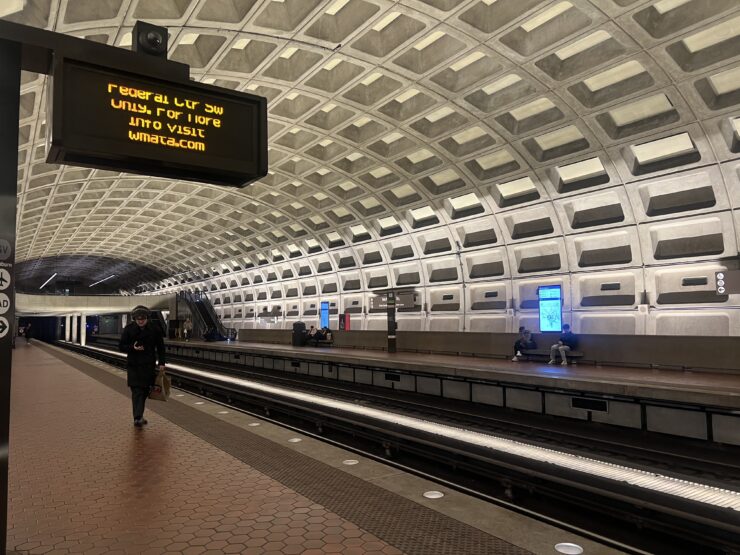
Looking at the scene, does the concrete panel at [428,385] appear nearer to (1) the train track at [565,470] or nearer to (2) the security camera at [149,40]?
(1) the train track at [565,470]

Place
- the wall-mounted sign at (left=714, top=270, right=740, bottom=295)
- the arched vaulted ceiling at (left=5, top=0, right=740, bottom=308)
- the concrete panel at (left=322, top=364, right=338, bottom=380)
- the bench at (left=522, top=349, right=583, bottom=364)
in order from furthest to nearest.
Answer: the concrete panel at (left=322, top=364, right=338, bottom=380) < the bench at (left=522, top=349, right=583, bottom=364) < the wall-mounted sign at (left=714, top=270, right=740, bottom=295) < the arched vaulted ceiling at (left=5, top=0, right=740, bottom=308)

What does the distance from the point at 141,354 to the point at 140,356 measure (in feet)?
0.12

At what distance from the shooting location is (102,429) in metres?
7.74

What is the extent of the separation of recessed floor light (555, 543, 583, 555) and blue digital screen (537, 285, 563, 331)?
12.9 meters

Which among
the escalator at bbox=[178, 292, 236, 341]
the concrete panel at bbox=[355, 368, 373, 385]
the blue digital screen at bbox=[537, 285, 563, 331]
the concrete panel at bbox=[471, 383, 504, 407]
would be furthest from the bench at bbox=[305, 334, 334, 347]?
the escalator at bbox=[178, 292, 236, 341]

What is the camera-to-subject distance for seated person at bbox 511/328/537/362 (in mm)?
15164

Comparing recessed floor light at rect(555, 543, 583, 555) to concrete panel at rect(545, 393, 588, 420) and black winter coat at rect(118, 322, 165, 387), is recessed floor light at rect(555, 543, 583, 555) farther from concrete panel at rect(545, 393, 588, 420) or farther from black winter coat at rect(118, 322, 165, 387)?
concrete panel at rect(545, 393, 588, 420)

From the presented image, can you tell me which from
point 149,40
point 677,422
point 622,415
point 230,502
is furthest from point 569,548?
point 622,415

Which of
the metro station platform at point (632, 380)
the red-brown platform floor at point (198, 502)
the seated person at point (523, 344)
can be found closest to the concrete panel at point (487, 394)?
the metro station platform at point (632, 380)

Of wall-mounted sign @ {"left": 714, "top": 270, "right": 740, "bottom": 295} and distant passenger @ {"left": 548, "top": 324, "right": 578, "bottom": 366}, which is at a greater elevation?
wall-mounted sign @ {"left": 714, "top": 270, "right": 740, "bottom": 295}

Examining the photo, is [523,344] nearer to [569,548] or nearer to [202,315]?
[569,548]

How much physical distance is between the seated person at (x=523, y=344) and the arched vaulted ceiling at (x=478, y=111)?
4.40 meters

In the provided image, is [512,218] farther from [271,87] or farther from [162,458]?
[162,458]

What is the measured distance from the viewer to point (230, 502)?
449 cm
